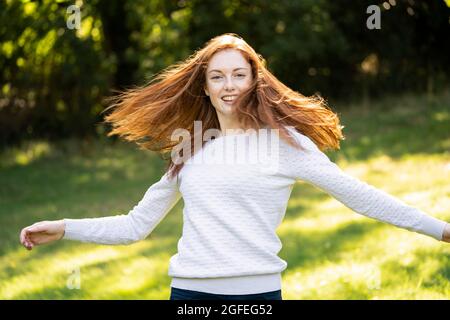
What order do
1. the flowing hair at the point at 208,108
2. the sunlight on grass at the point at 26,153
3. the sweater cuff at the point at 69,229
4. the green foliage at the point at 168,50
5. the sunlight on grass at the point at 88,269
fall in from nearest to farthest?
1. the flowing hair at the point at 208,108
2. the sweater cuff at the point at 69,229
3. the sunlight on grass at the point at 88,269
4. the green foliage at the point at 168,50
5. the sunlight on grass at the point at 26,153

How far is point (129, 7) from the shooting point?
15.9 m

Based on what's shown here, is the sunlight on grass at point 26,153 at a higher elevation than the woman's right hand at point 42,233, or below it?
below

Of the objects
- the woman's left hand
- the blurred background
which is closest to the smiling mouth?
the woman's left hand

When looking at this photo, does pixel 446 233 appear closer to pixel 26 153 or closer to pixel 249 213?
pixel 249 213

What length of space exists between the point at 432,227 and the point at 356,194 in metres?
0.30

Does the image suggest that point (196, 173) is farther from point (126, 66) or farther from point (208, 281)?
point (126, 66)

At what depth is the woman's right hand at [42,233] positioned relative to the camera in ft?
10.3

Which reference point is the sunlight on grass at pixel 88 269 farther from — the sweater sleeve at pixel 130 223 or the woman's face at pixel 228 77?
the woman's face at pixel 228 77

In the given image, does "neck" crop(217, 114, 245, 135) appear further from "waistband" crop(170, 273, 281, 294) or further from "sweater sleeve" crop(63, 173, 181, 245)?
"waistband" crop(170, 273, 281, 294)

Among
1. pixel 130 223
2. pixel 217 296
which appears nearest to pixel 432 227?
pixel 217 296

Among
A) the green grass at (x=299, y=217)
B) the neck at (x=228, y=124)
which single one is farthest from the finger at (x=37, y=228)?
the green grass at (x=299, y=217)

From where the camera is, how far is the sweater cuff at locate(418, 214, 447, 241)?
2.87 metres

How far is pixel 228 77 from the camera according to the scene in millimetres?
3129
